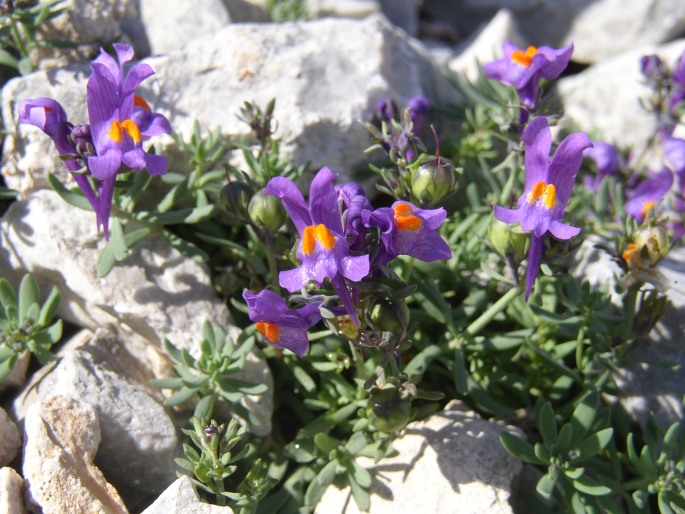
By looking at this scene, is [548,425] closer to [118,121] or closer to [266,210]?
[266,210]

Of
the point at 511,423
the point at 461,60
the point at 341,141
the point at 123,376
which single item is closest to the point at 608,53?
the point at 461,60

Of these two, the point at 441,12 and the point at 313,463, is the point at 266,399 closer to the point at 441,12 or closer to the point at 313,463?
the point at 313,463

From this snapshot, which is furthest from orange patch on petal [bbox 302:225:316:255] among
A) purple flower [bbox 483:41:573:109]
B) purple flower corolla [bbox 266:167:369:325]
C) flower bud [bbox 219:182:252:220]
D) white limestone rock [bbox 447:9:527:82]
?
white limestone rock [bbox 447:9:527:82]

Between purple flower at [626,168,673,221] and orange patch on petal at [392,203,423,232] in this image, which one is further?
purple flower at [626,168,673,221]

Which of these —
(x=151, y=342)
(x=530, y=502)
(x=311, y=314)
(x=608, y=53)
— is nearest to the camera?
(x=311, y=314)

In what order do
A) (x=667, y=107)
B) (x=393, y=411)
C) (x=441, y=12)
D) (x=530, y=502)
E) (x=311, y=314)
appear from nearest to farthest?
(x=311, y=314), (x=393, y=411), (x=530, y=502), (x=667, y=107), (x=441, y=12)

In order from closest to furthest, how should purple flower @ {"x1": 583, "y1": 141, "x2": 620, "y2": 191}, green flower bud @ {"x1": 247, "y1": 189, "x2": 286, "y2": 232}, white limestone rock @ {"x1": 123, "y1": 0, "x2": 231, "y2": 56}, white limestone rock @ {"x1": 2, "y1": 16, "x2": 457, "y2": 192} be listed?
green flower bud @ {"x1": 247, "y1": 189, "x2": 286, "y2": 232} → white limestone rock @ {"x1": 2, "y1": 16, "x2": 457, "y2": 192} → purple flower @ {"x1": 583, "y1": 141, "x2": 620, "y2": 191} → white limestone rock @ {"x1": 123, "y1": 0, "x2": 231, "y2": 56}

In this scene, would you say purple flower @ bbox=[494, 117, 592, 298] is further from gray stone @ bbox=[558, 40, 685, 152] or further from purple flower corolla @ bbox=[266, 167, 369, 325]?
gray stone @ bbox=[558, 40, 685, 152]
